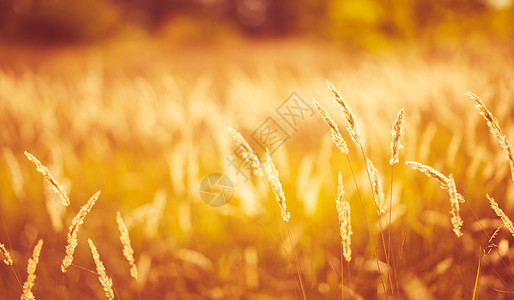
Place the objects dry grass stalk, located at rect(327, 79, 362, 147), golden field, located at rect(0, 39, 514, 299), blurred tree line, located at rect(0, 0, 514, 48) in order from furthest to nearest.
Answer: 1. blurred tree line, located at rect(0, 0, 514, 48)
2. golden field, located at rect(0, 39, 514, 299)
3. dry grass stalk, located at rect(327, 79, 362, 147)

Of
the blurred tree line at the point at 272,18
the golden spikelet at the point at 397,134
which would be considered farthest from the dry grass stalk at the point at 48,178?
the blurred tree line at the point at 272,18

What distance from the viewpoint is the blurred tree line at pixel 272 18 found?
24.4 feet

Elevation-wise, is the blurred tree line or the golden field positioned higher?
the blurred tree line

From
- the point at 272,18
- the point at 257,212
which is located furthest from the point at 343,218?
the point at 272,18

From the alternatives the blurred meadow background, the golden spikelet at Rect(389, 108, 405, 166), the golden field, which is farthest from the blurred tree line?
the golden spikelet at Rect(389, 108, 405, 166)

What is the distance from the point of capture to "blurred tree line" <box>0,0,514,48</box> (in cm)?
744

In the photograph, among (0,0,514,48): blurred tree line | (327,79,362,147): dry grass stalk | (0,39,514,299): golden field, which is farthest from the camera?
(0,0,514,48): blurred tree line

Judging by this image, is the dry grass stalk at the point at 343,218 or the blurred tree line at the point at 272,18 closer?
the dry grass stalk at the point at 343,218

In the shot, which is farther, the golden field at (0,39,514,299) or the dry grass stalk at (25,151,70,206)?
the golden field at (0,39,514,299)

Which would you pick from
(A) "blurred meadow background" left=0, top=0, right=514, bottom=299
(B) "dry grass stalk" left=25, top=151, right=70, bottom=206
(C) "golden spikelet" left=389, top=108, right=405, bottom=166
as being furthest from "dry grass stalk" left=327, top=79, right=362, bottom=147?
(B) "dry grass stalk" left=25, top=151, right=70, bottom=206

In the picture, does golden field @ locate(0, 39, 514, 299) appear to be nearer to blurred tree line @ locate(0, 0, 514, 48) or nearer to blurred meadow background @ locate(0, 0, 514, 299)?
blurred meadow background @ locate(0, 0, 514, 299)

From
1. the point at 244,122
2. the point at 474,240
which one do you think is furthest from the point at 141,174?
the point at 474,240

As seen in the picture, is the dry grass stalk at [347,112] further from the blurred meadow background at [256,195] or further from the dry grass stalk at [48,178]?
the dry grass stalk at [48,178]

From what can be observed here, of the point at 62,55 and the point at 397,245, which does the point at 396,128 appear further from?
the point at 62,55
